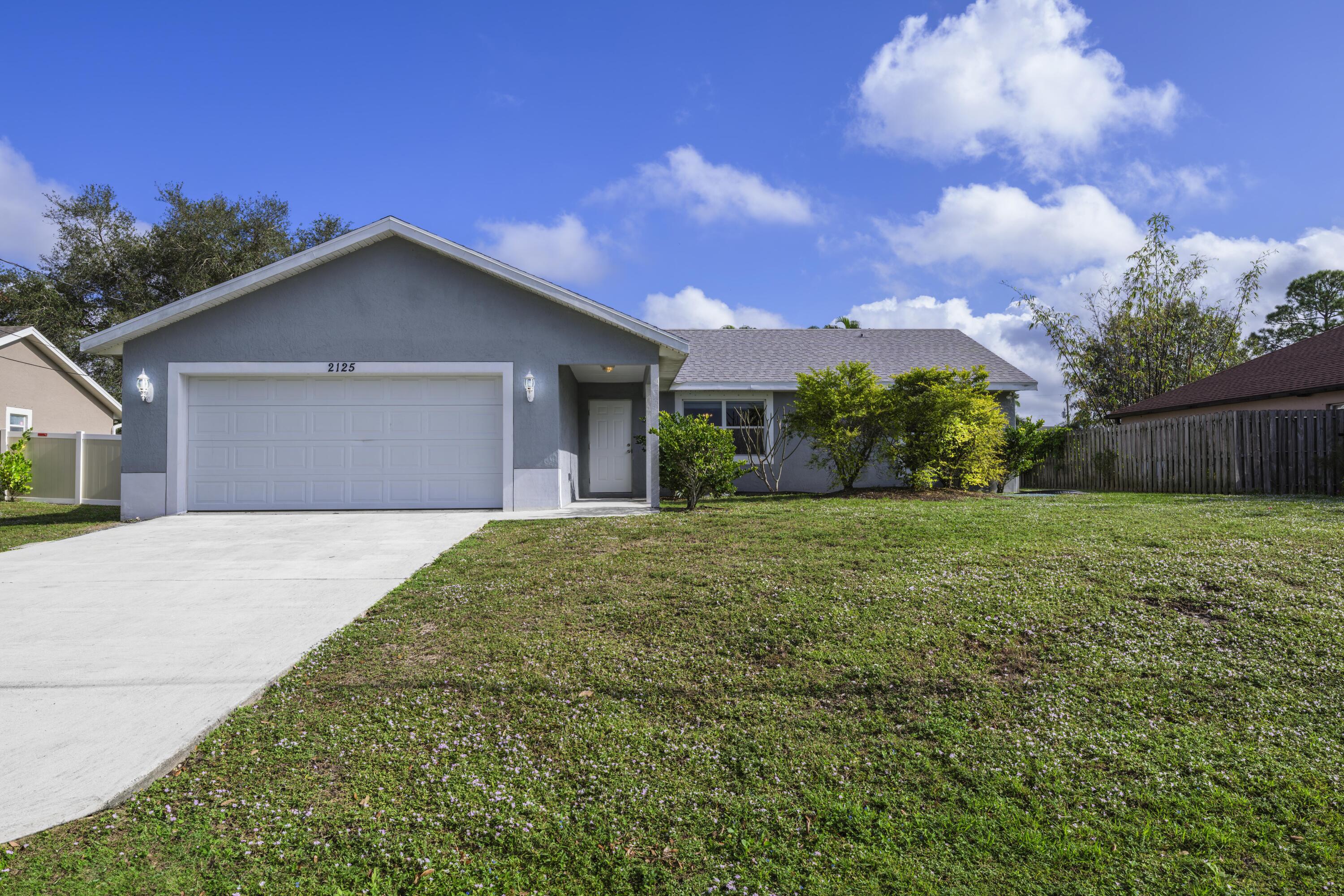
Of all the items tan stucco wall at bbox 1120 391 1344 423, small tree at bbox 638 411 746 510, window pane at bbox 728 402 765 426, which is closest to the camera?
small tree at bbox 638 411 746 510

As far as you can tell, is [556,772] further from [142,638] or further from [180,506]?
[180,506]

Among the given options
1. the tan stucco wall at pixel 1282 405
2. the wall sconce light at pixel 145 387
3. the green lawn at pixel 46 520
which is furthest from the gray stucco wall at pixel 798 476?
the green lawn at pixel 46 520

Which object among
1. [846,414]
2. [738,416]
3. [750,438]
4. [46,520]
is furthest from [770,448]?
[46,520]

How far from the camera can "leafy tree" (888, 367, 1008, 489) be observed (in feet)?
43.6

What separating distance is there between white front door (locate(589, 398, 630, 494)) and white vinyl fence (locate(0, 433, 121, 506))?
36.9 feet

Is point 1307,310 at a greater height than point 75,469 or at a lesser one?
greater

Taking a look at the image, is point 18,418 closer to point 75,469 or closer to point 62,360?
point 62,360

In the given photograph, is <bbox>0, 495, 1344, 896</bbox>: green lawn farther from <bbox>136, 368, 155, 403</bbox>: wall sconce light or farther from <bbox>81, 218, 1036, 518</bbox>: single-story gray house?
<bbox>136, 368, 155, 403</bbox>: wall sconce light

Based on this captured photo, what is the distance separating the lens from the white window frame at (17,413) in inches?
716

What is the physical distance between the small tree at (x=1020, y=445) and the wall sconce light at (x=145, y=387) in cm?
1758

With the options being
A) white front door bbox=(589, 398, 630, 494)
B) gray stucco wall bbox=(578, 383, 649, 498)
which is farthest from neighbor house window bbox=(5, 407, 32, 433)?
white front door bbox=(589, 398, 630, 494)

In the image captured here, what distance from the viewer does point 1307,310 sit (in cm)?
3738

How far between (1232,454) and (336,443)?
17295 millimetres

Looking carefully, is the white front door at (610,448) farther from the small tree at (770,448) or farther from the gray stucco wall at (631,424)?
the small tree at (770,448)
